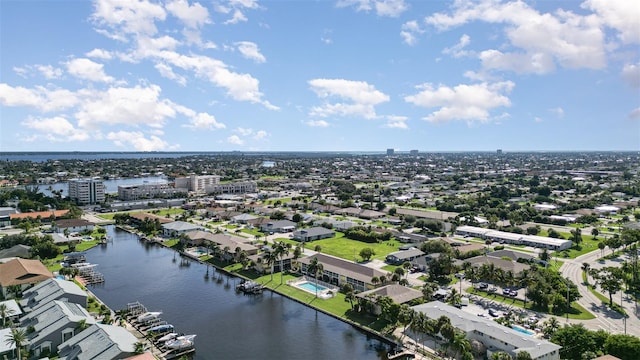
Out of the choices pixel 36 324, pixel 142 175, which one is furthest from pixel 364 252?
pixel 142 175

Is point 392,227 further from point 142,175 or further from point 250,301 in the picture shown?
point 142,175

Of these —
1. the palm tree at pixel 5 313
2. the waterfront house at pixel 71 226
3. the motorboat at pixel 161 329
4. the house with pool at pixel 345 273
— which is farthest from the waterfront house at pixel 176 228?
the motorboat at pixel 161 329

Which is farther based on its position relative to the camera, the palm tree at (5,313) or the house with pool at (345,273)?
the house with pool at (345,273)

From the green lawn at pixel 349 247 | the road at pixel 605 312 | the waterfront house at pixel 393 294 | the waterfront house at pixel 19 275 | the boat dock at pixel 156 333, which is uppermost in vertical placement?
the waterfront house at pixel 19 275

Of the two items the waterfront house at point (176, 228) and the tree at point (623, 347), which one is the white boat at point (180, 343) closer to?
the tree at point (623, 347)

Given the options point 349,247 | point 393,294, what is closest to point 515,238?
point 349,247

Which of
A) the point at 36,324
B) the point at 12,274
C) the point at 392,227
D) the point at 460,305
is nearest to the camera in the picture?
the point at 36,324
